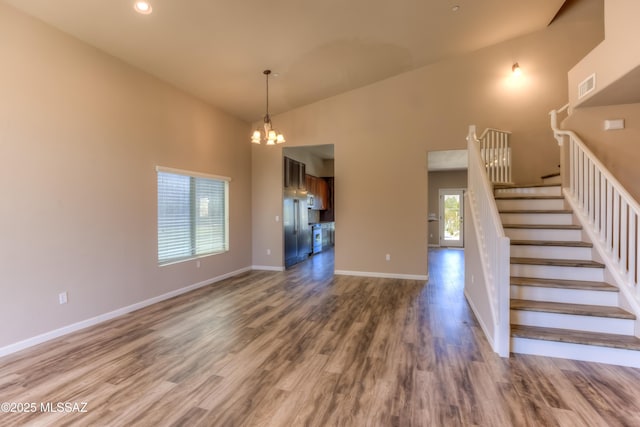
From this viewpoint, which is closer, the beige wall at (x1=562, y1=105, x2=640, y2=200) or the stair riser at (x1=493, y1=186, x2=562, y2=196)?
the beige wall at (x1=562, y1=105, x2=640, y2=200)

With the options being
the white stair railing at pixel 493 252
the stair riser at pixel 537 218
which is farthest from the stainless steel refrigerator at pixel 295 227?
the stair riser at pixel 537 218

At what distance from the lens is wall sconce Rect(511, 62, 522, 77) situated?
17.0 ft

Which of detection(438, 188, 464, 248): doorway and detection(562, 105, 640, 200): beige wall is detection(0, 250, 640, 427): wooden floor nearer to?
detection(562, 105, 640, 200): beige wall

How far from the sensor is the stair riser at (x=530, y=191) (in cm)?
400

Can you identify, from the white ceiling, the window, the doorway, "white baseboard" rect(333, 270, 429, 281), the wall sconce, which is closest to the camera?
the white ceiling

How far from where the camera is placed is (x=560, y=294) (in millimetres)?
2975

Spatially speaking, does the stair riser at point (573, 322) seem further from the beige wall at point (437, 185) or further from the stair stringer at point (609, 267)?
the beige wall at point (437, 185)

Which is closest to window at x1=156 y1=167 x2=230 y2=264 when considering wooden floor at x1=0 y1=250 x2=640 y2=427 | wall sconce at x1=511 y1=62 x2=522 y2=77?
wooden floor at x1=0 y1=250 x2=640 y2=427

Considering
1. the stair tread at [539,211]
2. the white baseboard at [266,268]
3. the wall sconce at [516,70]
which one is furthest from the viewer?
the white baseboard at [266,268]

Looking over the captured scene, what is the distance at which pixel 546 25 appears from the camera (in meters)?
5.10

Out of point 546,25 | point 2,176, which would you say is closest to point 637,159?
point 546,25

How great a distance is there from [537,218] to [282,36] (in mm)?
3906

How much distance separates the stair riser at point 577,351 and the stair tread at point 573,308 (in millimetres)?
288

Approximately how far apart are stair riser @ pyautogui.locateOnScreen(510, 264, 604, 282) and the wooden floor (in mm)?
780
